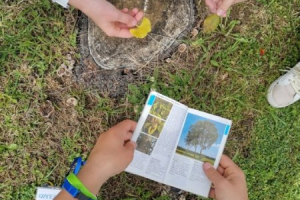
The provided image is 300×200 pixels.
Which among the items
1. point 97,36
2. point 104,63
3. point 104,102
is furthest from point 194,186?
point 97,36

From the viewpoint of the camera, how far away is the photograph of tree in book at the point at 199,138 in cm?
254

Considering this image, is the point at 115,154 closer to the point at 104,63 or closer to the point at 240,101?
the point at 104,63

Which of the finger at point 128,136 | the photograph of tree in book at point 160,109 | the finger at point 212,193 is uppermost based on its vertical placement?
the photograph of tree in book at point 160,109

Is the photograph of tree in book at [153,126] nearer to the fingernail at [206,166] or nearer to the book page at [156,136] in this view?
the book page at [156,136]

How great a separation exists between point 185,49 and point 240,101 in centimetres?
55

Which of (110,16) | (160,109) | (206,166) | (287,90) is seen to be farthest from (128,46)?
(287,90)

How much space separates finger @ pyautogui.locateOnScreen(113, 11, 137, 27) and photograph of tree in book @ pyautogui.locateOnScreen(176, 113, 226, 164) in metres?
0.75

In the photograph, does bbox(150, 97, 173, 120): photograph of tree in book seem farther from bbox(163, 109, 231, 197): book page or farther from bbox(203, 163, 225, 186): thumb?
bbox(203, 163, 225, 186): thumb

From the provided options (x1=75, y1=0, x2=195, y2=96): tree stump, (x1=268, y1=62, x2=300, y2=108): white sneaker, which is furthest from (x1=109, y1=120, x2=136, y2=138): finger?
(x1=268, y1=62, x2=300, y2=108): white sneaker

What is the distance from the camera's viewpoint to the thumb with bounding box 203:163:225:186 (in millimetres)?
2323

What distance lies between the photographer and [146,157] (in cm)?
252

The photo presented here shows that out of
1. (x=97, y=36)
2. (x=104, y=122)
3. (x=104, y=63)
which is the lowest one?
(x=104, y=122)

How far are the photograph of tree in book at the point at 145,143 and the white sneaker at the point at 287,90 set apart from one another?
917 millimetres

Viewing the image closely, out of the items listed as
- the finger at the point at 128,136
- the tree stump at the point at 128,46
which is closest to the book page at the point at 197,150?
the finger at the point at 128,136
